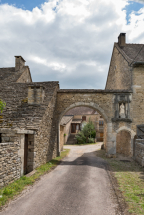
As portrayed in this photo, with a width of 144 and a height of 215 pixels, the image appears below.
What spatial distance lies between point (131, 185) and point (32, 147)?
183 inches

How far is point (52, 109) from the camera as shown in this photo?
38.0 feet

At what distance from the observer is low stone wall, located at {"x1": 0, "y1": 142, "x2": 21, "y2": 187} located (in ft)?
18.1

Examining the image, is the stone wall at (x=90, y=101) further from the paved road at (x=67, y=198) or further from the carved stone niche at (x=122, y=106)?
the paved road at (x=67, y=198)

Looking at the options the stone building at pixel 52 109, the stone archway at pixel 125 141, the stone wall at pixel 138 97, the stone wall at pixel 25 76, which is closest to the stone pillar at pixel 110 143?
the stone building at pixel 52 109

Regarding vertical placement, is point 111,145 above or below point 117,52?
below

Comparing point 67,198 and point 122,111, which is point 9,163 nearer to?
point 67,198

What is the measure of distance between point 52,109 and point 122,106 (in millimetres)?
5561

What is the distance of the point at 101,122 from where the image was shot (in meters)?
31.3

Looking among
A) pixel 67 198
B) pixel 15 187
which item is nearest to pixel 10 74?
pixel 15 187

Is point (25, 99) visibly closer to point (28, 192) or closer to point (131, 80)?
point (28, 192)

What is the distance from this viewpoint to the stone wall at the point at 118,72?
47.0 feet

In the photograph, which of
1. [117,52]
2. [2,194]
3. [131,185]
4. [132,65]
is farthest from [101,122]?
[2,194]

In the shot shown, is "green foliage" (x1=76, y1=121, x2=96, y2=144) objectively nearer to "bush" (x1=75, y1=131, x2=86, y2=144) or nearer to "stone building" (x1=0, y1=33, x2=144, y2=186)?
"bush" (x1=75, y1=131, x2=86, y2=144)

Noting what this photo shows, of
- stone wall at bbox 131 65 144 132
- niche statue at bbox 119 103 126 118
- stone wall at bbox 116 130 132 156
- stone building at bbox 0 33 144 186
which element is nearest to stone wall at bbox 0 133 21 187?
stone building at bbox 0 33 144 186
